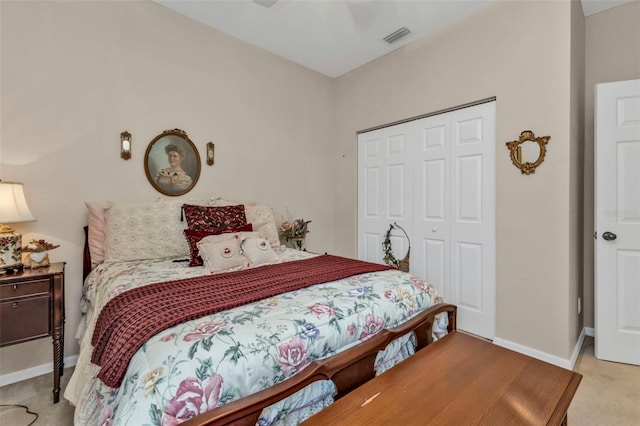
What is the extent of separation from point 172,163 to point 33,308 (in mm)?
1440

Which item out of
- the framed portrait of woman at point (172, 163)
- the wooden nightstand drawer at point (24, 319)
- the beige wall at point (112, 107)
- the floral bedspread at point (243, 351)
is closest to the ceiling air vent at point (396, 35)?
the beige wall at point (112, 107)

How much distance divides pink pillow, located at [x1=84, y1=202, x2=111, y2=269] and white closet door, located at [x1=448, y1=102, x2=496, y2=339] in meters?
3.01

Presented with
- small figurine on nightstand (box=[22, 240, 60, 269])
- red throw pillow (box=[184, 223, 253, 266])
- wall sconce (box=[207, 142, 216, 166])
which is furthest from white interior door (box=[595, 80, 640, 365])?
Result: small figurine on nightstand (box=[22, 240, 60, 269])

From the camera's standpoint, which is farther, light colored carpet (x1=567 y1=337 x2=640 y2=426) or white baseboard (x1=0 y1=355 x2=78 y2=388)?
white baseboard (x1=0 y1=355 x2=78 y2=388)

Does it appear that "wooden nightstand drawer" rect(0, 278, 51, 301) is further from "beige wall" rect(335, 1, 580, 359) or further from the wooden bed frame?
"beige wall" rect(335, 1, 580, 359)

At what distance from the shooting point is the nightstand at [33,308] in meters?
1.71

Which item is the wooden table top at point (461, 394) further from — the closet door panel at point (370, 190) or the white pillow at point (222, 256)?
the closet door panel at point (370, 190)

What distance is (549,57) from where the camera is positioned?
231 centimetres

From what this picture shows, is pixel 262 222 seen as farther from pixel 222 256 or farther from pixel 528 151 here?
pixel 528 151

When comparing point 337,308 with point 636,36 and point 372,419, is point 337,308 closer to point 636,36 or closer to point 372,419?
point 372,419

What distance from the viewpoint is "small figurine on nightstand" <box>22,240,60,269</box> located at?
195 centimetres

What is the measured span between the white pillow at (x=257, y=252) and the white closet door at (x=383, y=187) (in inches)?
69.2

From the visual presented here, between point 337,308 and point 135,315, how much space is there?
2.67ft

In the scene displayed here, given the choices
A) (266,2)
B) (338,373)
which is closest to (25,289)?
(338,373)
